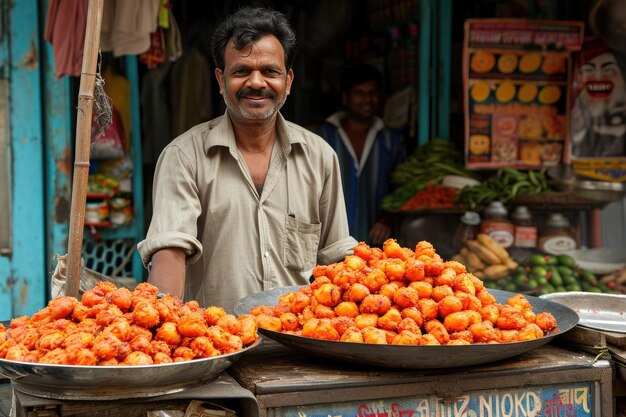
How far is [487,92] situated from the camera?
5.25 metres

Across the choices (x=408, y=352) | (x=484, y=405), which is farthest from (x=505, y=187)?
(x=408, y=352)

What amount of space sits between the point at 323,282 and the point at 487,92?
11.8 ft

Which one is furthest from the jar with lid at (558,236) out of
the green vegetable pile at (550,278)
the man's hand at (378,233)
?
the man's hand at (378,233)

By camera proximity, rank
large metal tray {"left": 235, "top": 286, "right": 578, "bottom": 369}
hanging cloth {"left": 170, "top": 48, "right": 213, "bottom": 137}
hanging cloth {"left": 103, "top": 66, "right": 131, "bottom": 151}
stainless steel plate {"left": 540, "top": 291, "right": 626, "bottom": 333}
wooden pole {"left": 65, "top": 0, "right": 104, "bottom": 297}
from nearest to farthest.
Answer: large metal tray {"left": 235, "top": 286, "right": 578, "bottom": 369}
wooden pole {"left": 65, "top": 0, "right": 104, "bottom": 297}
stainless steel plate {"left": 540, "top": 291, "right": 626, "bottom": 333}
hanging cloth {"left": 103, "top": 66, "right": 131, "bottom": 151}
hanging cloth {"left": 170, "top": 48, "right": 213, "bottom": 137}

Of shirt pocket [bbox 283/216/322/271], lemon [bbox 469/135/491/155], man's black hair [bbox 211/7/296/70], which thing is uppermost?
man's black hair [bbox 211/7/296/70]

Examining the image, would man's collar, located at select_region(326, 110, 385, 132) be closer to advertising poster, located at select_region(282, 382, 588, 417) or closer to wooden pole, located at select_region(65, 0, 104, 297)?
wooden pole, located at select_region(65, 0, 104, 297)

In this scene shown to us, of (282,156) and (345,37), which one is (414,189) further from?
(282,156)

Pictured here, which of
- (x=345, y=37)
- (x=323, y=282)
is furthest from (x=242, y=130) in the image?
(x=345, y=37)

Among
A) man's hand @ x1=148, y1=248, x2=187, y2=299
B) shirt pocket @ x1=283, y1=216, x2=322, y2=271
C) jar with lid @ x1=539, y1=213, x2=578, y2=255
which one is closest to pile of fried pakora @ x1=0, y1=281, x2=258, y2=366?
man's hand @ x1=148, y1=248, x2=187, y2=299

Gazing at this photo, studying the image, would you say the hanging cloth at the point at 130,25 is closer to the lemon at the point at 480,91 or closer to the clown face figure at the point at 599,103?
the lemon at the point at 480,91

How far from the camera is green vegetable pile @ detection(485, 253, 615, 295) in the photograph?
17.0 ft

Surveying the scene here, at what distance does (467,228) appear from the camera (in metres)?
5.38

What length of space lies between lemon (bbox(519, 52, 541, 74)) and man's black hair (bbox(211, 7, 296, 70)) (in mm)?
2875

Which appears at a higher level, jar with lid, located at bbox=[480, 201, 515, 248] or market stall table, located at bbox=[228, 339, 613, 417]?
jar with lid, located at bbox=[480, 201, 515, 248]
